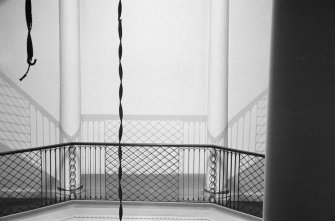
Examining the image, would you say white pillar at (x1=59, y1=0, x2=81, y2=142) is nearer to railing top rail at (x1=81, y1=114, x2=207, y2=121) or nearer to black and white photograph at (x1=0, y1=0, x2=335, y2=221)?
black and white photograph at (x1=0, y1=0, x2=335, y2=221)

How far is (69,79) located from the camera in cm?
954

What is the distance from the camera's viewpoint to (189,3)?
35.7 ft

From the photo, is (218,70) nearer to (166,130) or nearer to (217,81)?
(217,81)

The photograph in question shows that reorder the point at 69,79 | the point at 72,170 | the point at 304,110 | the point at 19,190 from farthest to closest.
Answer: the point at 19,190 < the point at 72,170 < the point at 69,79 < the point at 304,110

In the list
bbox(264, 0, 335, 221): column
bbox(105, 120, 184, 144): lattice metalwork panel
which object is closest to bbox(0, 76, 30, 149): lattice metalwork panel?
bbox(105, 120, 184, 144): lattice metalwork panel

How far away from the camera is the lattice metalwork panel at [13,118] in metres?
10.9

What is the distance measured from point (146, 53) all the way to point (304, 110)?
31.9ft

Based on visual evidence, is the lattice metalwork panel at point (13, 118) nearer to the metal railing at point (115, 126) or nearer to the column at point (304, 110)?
the metal railing at point (115, 126)

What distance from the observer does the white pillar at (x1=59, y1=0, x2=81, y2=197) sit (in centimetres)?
929

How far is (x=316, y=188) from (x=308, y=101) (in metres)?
0.30

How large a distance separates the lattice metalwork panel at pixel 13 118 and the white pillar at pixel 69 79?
5.80ft

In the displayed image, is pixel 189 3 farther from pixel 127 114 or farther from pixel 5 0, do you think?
pixel 5 0

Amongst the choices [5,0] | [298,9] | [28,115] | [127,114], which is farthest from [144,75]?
[298,9]

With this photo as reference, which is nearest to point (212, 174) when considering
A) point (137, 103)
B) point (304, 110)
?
point (137, 103)
